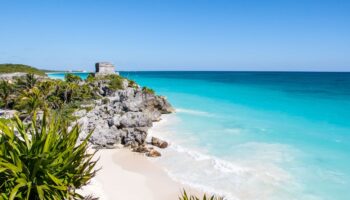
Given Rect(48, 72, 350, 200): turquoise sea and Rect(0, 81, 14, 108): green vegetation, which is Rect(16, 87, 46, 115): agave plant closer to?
Rect(0, 81, 14, 108): green vegetation

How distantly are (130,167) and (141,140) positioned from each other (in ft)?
12.9

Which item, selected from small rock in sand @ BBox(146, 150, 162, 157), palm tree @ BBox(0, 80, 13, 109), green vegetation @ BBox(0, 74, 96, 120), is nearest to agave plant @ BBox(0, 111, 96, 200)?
small rock in sand @ BBox(146, 150, 162, 157)

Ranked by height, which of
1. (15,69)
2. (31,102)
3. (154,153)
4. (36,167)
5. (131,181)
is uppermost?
(15,69)

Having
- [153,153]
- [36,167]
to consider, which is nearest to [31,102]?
[153,153]

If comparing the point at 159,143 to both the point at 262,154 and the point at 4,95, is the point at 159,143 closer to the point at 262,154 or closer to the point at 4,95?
the point at 262,154

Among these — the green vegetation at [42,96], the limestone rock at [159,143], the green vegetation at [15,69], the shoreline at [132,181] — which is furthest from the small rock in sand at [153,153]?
the green vegetation at [15,69]

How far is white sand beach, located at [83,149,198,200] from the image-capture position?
1243cm

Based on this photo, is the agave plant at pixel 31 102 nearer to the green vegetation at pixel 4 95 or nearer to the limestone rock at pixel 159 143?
the green vegetation at pixel 4 95

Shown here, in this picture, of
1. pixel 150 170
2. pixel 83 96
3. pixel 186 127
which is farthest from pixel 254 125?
pixel 83 96

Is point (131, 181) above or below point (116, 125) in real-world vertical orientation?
below

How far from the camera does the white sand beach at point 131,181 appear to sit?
1243 centimetres

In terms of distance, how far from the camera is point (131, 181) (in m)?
14.0

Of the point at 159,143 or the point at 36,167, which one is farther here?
the point at 159,143

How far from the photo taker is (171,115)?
1292 inches
